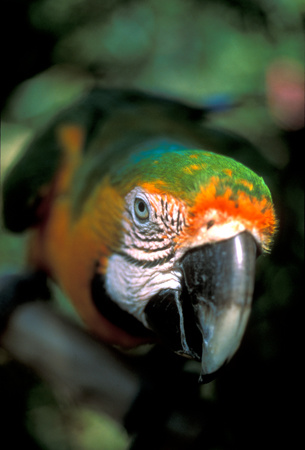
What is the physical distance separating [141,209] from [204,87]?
90cm

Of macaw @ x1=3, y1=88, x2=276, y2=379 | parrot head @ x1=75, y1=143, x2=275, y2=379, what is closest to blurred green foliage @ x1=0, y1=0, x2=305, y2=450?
macaw @ x1=3, y1=88, x2=276, y2=379

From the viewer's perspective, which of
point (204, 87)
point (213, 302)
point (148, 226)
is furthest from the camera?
point (204, 87)

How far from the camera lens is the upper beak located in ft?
2.28

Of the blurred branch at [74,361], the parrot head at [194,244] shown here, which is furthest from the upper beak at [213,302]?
the blurred branch at [74,361]

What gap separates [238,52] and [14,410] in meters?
1.36

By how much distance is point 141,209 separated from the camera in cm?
88

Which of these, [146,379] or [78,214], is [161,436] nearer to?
[146,379]

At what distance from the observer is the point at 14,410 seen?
4.96 ft

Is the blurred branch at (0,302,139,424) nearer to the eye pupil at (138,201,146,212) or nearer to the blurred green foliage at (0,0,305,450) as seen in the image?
the blurred green foliage at (0,0,305,450)

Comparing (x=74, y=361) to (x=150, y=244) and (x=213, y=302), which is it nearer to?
(x=150, y=244)

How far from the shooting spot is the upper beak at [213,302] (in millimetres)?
695

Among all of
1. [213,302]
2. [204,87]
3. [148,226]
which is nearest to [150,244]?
[148,226]

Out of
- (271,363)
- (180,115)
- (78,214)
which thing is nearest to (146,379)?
(271,363)

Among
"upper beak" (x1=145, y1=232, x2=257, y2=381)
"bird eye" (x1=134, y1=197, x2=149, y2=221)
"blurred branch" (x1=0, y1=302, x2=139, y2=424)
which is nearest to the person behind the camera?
"upper beak" (x1=145, y1=232, x2=257, y2=381)
